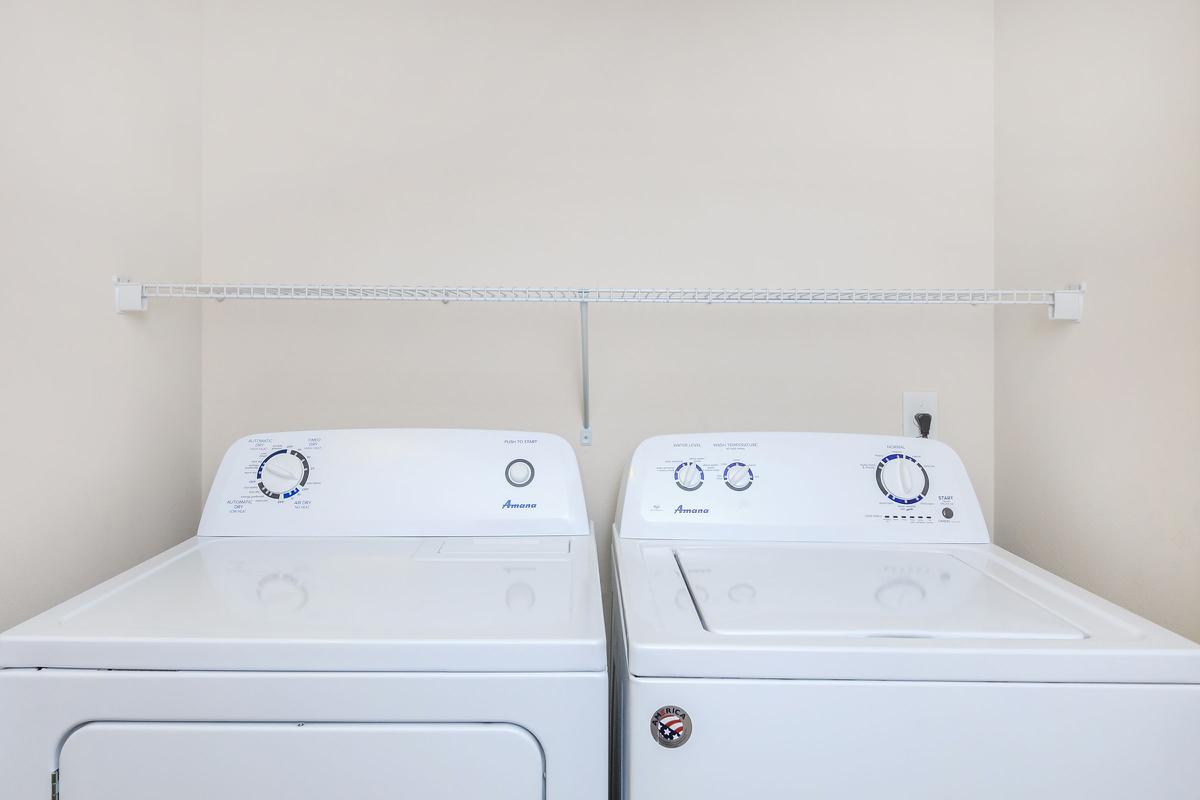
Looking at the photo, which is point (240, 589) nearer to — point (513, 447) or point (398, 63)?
point (513, 447)

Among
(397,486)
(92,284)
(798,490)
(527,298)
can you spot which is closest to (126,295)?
(92,284)

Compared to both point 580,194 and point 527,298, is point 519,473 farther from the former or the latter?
point 580,194

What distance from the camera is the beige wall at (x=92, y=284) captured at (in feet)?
3.88

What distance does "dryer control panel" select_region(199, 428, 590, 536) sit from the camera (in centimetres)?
144

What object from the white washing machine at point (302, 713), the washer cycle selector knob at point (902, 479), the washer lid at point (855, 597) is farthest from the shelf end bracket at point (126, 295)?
the washer cycle selector knob at point (902, 479)

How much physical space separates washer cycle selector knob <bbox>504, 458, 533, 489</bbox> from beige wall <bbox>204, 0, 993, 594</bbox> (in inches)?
11.1

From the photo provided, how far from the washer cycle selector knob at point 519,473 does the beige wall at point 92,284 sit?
2.76ft

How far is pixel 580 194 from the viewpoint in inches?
69.7

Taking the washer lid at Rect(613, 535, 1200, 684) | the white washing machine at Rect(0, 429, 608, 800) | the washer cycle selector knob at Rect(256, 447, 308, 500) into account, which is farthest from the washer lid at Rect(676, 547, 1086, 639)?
the washer cycle selector knob at Rect(256, 447, 308, 500)

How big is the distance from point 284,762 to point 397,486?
667 mm

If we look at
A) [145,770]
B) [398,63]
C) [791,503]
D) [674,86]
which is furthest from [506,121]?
[145,770]

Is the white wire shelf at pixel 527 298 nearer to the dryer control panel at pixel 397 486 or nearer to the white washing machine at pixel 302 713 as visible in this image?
the dryer control panel at pixel 397 486

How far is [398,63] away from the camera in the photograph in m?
1.77

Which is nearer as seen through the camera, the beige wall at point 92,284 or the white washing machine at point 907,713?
the white washing machine at point 907,713
